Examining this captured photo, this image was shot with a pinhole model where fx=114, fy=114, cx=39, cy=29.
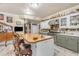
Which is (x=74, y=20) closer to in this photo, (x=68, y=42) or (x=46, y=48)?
(x=68, y=42)

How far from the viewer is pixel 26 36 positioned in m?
2.51

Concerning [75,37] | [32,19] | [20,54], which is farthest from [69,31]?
[20,54]

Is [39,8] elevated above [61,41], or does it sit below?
above

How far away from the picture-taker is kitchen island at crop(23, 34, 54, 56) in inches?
96.8

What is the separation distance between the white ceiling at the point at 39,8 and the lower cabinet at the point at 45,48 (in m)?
0.59

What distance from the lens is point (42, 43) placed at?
2.50m

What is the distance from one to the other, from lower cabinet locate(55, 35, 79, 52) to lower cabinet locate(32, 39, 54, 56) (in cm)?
16

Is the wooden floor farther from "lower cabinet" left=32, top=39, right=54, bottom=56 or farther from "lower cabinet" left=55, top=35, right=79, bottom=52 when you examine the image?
"lower cabinet" left=55, top=35, right=79, bottom=52

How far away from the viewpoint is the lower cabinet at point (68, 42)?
242cm

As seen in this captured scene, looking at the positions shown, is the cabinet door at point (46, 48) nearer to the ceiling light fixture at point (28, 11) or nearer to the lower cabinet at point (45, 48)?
the lower cabinet at point (45, 48)

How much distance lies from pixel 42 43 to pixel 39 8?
772 mm


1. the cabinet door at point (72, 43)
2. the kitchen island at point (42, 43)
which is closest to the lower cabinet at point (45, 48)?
the kitchen island at point (42, 43)

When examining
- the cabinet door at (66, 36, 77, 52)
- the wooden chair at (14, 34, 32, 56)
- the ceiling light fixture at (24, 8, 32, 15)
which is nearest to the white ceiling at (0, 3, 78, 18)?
the ceiling light fixture at (24, 8, 32, 15)

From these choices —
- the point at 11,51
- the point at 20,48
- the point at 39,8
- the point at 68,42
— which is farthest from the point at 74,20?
the point at 11,51
